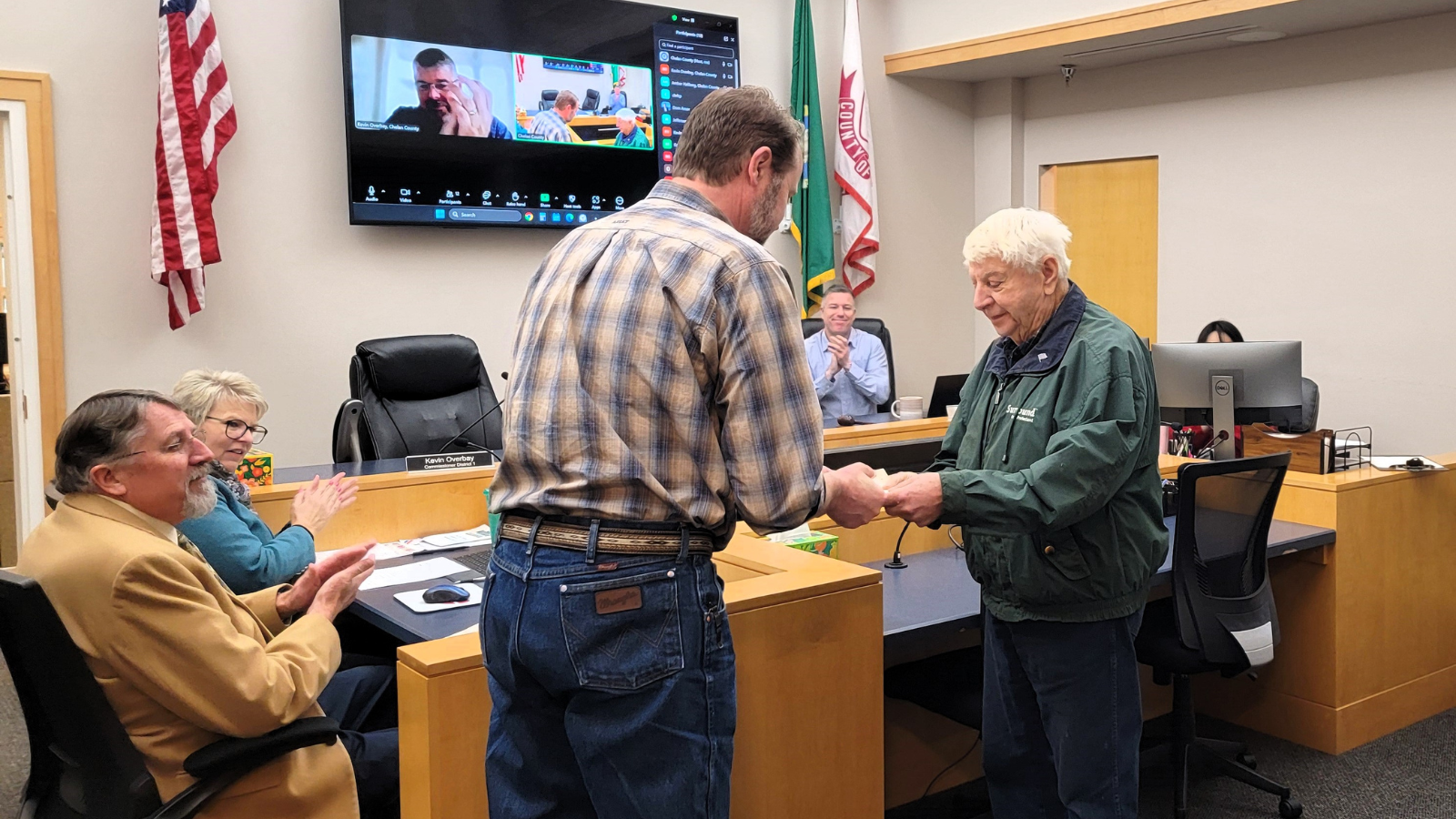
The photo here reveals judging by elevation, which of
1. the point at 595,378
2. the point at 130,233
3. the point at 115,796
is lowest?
the point at 115,796

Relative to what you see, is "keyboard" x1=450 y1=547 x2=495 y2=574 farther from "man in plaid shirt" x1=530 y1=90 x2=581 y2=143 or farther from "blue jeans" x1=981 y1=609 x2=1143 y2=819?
"man in plaid shirt" x1=530 y1=90 x2=581 y2=143

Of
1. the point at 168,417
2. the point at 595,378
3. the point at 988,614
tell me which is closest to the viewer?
the point at 595,378

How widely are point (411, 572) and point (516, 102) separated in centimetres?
317

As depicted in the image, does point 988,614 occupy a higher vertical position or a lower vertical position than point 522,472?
lower

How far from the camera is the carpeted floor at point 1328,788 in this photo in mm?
3131

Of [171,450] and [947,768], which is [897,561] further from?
[171,450]

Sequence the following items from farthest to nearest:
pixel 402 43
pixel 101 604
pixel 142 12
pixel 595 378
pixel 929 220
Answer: pixel 929 220
pixel 402 43
pixel 142 12
pixel 101 604
pixel 595 378

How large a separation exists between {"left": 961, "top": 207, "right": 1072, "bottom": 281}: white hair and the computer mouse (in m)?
1.28

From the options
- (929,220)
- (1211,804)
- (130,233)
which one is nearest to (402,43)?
(130,233)

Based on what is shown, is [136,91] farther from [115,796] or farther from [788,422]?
[788,422]

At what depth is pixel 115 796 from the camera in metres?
1.77

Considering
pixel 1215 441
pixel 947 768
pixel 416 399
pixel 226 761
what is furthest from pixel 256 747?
pixel 1215 441

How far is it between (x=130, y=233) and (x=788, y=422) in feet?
13.5

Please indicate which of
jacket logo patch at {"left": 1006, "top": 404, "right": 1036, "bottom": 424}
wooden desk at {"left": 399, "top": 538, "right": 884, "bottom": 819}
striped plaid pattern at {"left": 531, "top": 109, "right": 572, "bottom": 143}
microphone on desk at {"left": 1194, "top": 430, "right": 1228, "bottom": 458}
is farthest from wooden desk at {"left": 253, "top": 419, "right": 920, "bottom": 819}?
striped plaid pattern at {"left": 531, "top": 109, "right": 572, "bottom": 143}
